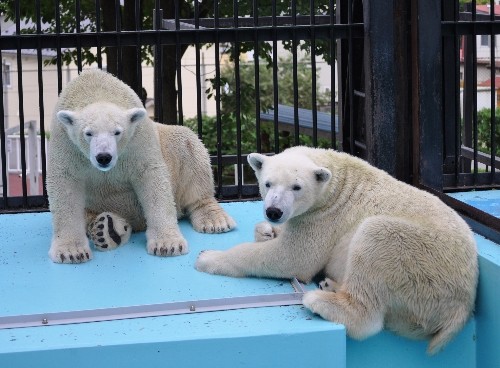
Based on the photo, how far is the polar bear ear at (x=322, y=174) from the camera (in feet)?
13.8

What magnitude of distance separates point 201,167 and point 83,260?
1.09 m

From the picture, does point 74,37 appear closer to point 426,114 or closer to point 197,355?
point 426,114

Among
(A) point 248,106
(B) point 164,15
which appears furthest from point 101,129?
(A) point 248,106

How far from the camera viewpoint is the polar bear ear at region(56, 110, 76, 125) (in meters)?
4.67

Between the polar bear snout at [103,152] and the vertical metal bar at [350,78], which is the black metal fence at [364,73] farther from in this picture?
the polar bear snout at [103,152]

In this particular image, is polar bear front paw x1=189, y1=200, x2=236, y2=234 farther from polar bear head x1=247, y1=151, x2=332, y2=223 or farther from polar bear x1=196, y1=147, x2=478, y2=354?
polar bear head x1=247, y1=151, x2=332, y2=223

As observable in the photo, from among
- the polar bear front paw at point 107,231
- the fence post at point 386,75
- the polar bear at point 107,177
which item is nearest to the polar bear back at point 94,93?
the polar bear at point 107,177

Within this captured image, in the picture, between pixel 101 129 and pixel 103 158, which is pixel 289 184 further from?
pixel 101 129

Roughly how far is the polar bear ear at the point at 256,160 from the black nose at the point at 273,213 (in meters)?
0.37

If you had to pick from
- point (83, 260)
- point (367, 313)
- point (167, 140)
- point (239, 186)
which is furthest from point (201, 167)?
point (367, 313)

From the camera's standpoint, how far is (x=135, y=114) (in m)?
4.79

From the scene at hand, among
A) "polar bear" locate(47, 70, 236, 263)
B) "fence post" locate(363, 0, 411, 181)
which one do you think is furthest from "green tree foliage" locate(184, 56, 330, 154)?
"polar bear" locate(47, 70, 236, 263)

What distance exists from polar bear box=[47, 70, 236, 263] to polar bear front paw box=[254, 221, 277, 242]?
42cm

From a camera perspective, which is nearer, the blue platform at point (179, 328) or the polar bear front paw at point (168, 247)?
the blue platform at point (179, 328)
